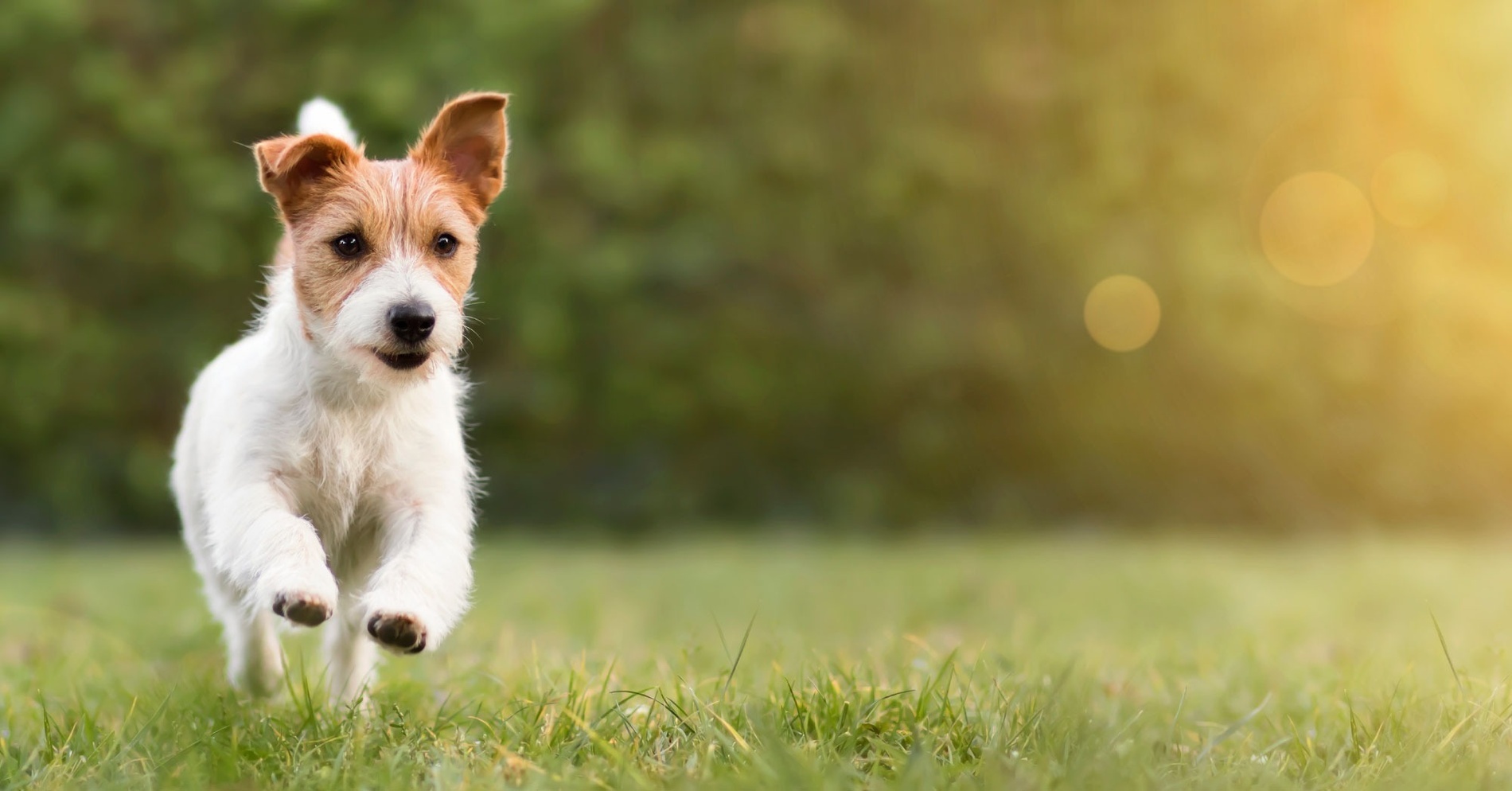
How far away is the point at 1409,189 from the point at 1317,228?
110cm

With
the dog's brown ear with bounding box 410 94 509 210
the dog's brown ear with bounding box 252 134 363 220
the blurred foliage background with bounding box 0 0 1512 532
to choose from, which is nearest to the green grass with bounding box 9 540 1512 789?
the dog's brown ear with bounding box 252 134 363 220

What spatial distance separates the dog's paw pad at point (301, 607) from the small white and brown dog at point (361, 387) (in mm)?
134

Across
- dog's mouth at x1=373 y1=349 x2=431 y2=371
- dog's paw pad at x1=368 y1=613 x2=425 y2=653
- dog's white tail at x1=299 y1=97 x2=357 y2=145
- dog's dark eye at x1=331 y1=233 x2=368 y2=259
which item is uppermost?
dog's white tail at x1=299 y1=97 x2=357 y2=145

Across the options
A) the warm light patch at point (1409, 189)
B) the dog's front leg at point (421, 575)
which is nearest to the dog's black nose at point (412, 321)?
the dog's front leg at point (421, 575)

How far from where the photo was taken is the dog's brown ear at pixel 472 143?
139 inches

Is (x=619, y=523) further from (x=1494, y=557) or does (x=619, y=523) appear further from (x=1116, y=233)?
(x=1494, y=557)

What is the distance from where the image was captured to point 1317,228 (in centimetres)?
1294

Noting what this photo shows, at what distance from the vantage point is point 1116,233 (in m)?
12.3

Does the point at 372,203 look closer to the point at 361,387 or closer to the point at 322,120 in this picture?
the point at 361,387

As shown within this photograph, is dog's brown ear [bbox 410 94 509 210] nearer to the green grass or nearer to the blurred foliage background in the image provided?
the green grass

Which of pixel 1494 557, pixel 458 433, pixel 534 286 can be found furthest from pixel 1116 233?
pixel 458 433

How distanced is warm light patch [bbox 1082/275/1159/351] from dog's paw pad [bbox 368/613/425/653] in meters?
10.5

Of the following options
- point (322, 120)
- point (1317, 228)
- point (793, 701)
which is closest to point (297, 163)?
point (322, 120)

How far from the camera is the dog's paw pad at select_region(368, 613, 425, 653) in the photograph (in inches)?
110
